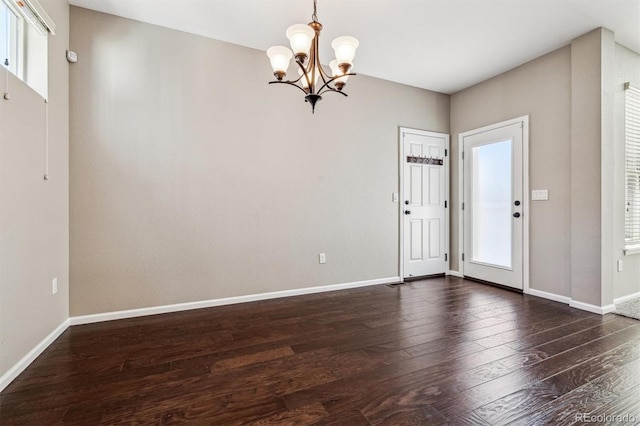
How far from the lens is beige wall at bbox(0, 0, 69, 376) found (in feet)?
6.02

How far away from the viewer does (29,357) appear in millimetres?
2018

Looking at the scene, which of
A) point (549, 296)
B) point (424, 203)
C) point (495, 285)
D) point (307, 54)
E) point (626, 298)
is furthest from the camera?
point (424, 203)

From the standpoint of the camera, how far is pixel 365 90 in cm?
404

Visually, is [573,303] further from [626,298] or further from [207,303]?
[207,303]

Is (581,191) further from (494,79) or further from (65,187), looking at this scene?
(65,187)

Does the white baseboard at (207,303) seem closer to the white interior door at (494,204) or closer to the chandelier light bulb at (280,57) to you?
the white interior door at (494,204)

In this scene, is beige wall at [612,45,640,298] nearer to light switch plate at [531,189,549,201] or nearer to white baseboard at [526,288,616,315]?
white baseboard at [526,288,616,315]

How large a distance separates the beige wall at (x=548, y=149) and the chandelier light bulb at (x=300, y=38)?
3129 millimetres

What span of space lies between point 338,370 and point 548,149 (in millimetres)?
3517

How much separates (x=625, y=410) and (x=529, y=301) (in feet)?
6.57

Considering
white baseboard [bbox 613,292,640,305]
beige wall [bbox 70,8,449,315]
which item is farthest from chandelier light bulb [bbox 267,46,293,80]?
white baseboard [bbox 613,292,640,305]

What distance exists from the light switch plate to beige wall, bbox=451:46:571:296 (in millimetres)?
38

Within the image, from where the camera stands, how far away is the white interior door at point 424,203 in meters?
4.34

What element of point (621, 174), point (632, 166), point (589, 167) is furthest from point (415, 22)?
point (632, 166)
